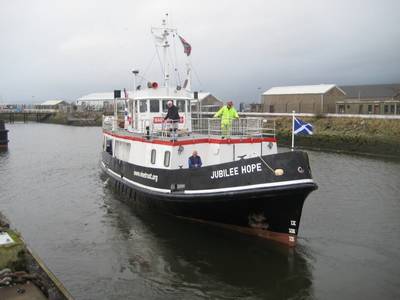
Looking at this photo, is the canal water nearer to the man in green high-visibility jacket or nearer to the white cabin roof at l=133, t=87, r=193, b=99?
the man in green high-visibility jacket

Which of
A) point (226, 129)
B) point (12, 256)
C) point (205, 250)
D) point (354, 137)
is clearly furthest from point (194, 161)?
point (354, 137)

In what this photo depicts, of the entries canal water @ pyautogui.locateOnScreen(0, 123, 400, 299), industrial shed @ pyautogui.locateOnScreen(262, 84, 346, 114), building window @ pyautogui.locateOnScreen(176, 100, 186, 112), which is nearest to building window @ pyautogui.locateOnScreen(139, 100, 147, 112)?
building window @ pyautogui.locateOnScreen(176, 100, 186, 112)

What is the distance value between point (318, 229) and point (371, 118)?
30.0m

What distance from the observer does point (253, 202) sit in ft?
41.2

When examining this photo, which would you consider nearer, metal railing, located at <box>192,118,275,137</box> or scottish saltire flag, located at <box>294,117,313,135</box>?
scottish saltire flag, located at <box>294,117,313,135</box>

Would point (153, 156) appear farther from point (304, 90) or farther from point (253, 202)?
point (304, 90)

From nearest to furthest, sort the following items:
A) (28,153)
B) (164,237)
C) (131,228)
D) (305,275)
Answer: (305,275) < (164,237) < (131,228) < (28,153)

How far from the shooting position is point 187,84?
19.6 m

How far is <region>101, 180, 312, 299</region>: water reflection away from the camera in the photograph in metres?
10.6

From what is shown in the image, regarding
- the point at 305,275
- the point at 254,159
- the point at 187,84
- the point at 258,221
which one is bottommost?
the point at 305,275

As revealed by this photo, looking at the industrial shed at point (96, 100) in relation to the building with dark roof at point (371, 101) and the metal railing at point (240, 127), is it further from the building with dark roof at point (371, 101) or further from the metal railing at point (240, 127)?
the metal railing at point (240, 127)

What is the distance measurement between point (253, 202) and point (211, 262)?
2.16 meters

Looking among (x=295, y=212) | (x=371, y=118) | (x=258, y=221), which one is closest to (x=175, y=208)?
(x=258, y=221)

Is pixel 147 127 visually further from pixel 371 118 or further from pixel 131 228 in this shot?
pixel 371 118
